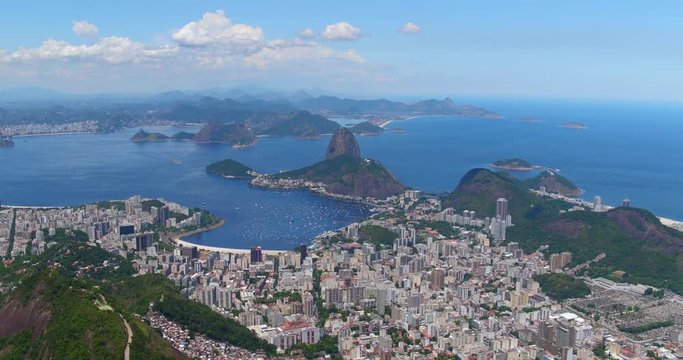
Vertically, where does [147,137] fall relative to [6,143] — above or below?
above

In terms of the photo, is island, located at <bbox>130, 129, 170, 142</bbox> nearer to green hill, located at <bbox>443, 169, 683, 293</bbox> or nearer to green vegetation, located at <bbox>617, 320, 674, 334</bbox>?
green hill, located at <bbox>443, 169, 683, 293</bbox>

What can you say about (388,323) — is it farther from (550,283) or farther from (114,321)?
(114,321)

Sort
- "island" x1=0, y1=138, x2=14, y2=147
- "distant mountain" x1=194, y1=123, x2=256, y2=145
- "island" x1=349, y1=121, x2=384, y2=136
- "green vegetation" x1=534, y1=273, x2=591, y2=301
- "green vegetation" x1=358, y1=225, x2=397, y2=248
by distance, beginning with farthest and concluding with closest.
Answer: "island" x1=349, y1=121, x2=384, y2=136, "distant mountain" x1=194, y1=123, x2=256, y2=145, "island" x1=0, y1=138, x2=14, y2=147, "green vegetation" x1=358, y1=225, x2=397, y2=248, "green vegetation" x1=534, y1=273, x2=591, y2=301

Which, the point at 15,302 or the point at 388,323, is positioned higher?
the point at 15,302

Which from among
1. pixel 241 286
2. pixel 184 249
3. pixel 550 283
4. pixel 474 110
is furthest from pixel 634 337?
pixel 474 110

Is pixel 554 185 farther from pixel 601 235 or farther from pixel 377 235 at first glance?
pixel 377 235

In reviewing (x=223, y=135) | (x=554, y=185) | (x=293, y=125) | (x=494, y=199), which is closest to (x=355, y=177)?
(x=494, y=199)

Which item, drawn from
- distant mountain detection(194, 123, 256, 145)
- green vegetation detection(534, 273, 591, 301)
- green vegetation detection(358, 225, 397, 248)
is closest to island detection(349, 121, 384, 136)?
distant mountain detection(194, 123, 256, 145)
